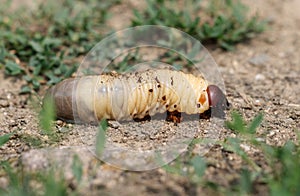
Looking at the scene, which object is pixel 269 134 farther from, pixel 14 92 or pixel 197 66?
pixel 14 92

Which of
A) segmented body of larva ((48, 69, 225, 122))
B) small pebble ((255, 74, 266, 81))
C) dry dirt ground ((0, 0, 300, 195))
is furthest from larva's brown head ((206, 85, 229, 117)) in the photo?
small pebble ((255, 74, 266, 81))

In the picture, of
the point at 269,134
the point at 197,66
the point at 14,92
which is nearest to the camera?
the point at 269,134

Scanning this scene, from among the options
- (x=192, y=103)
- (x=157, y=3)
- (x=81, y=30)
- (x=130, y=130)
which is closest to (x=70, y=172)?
(x=130, y=130)

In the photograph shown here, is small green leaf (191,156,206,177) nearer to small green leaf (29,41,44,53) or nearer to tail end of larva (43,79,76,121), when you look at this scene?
tail end of larva (43,79,76,121)

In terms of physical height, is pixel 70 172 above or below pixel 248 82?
below

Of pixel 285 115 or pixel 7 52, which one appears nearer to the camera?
pixel 285 115

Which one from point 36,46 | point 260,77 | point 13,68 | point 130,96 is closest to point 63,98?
point 130,96

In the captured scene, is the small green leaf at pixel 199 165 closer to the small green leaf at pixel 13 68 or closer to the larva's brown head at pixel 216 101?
the larva's brown head at pixel 216 101
